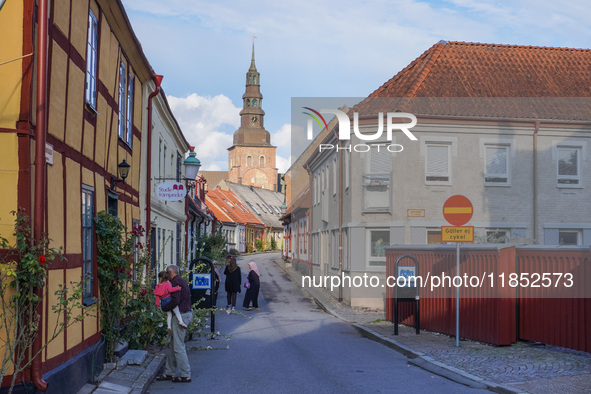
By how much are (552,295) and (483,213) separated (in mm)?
11118

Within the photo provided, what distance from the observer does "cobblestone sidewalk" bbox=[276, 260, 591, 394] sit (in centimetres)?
947

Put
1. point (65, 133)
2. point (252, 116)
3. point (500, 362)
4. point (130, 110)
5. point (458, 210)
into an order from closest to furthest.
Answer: point (65, 133) → point (500, 362) → point (458, 210) → point (130, 110) → point (252, 116)

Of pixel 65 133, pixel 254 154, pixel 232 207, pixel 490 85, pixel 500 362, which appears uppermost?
pixel 254 154

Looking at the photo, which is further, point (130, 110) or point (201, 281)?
point (201, 281)

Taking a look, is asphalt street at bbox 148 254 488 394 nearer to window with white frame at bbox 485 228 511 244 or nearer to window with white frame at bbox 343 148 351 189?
window with white frame at bbox 343 148 351 189

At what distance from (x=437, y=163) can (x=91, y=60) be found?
15.1 meters

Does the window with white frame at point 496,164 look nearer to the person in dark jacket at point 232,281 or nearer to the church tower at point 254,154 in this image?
the person in dark jacket at point 232,281

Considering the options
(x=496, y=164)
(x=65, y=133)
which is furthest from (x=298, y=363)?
(x=496, y=164)

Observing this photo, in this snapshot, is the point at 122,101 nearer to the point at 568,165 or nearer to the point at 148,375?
the point at 148,375

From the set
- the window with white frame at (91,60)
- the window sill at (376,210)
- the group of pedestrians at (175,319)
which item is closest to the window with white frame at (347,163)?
the window sill at (376,210)

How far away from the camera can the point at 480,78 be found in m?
25.6

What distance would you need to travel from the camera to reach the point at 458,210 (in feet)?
44.4

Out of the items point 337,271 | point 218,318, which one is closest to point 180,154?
point 337,271

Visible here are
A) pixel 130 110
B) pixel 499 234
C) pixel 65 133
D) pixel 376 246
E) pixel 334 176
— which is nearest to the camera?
pixel 65 133
